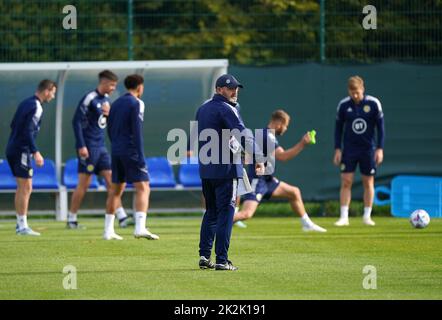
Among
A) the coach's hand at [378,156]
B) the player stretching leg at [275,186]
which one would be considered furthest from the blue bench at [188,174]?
the player stretching leg at [275,186]

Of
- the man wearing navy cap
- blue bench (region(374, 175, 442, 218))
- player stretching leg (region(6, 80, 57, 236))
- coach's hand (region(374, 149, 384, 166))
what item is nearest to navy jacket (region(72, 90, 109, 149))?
player stretching leg (region(6, 80, 57, 236))

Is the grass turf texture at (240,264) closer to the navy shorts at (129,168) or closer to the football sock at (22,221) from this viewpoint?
the football sock at (22,221)

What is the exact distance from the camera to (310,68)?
22172 millimetres

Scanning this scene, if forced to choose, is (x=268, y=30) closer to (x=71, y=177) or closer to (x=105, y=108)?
(x=71, y=177)

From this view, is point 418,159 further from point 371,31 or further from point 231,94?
point 231,94

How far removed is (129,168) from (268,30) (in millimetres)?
7761

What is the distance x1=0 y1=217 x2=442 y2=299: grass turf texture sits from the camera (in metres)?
10.3

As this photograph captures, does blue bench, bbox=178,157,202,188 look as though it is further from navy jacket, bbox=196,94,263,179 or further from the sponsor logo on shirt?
navy jacket, bbox=196,94,263,179

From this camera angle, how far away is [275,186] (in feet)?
57.2

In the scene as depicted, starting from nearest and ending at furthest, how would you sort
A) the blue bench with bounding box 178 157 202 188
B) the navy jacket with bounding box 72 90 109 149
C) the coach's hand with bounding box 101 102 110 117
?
the navy jacket with bounding box 72 90 109 149 < the coach's hand with bounding box 101 102 110 117 < the blue bench with bounding box 178 157 202 188

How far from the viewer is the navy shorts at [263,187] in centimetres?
1727

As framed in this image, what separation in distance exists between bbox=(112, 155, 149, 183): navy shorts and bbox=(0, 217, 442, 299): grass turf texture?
2.89 feet

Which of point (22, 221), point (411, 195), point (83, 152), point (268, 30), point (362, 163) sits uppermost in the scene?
point (268, 30)


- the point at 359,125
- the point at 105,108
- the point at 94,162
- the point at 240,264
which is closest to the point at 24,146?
the point at 94,162
